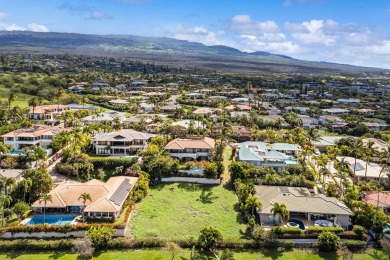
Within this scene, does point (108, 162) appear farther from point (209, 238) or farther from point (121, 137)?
point (209, 238)

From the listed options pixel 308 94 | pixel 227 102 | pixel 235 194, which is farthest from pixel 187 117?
pixel 308 94

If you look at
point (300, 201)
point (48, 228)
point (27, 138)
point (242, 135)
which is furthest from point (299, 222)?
point (27, 138)

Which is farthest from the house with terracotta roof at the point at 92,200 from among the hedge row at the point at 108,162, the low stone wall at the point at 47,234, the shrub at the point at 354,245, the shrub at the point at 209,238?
the shrub at the point at 354,245

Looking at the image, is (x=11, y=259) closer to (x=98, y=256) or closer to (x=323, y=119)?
(x=98, y=256)

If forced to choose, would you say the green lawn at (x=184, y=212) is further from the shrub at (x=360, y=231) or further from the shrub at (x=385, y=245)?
the shrub at (x=385, y=245)

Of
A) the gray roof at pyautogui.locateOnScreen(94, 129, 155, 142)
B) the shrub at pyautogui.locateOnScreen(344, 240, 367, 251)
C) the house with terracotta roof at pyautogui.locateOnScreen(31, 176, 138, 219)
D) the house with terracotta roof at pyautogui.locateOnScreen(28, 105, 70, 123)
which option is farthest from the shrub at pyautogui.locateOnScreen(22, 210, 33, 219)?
the house with terracotta roof at pyautogui.locateOnScreen(28, 105, 70, 123)
